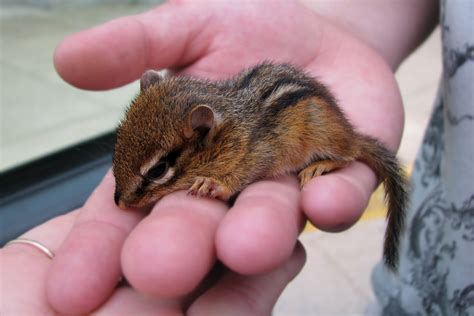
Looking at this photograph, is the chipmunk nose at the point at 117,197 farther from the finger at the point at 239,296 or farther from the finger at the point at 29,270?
the finger at the point at 239,296

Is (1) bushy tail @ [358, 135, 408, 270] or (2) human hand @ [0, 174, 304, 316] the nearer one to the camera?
(2) human hand @ [0, 174, 304, 316]

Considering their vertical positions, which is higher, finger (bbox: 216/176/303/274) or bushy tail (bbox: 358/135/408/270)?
finger (bbox: 216/176/303/274)

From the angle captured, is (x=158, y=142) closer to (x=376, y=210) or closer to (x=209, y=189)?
(x=209, y=189)

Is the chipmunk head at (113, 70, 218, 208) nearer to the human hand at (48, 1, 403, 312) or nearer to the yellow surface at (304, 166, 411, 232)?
the human hand at (48, 1, 403, 312)

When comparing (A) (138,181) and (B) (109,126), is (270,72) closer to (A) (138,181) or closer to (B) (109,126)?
(A) (138,181)

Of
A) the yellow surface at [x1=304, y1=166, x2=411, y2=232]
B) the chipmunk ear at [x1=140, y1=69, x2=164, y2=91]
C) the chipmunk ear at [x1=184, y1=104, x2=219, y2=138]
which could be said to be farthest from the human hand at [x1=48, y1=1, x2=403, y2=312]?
the yellow surface at [x1=304, y1=166, x2=411, y2=232]

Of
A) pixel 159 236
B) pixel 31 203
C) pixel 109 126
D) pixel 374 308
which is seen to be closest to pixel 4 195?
pixel 31 203

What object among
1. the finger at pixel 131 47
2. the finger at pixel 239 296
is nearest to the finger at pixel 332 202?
the finger at pixel 239 296

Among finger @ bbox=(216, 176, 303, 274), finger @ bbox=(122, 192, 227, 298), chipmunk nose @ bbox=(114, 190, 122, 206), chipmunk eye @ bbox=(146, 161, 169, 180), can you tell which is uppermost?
finger @ bbox=(216, 176, 303, 274)

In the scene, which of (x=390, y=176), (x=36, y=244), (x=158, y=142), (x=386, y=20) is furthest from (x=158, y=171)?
(x=386, y=20)

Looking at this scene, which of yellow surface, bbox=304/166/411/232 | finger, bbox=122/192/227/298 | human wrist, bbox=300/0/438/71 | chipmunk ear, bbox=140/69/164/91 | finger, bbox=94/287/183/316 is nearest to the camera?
finger, bbox=122/192/227/298
